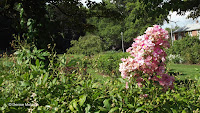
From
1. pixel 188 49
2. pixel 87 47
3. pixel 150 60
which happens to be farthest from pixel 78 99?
pixel 87 47

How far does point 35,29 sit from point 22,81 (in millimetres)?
2744

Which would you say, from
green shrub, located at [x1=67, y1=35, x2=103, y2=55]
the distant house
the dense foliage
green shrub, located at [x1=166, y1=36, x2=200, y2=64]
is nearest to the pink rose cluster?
the dense foliage

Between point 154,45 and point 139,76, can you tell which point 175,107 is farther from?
point 154,45

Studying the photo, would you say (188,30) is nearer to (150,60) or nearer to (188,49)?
(188,49)

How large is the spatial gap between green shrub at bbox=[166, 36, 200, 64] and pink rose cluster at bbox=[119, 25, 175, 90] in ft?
41.3

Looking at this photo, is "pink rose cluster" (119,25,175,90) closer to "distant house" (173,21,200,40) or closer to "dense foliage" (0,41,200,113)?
"dense foliage" (0,41,200,113)

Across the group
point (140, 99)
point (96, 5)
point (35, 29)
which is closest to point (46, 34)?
point (35, 29)

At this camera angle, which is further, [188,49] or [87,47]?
[87,47]

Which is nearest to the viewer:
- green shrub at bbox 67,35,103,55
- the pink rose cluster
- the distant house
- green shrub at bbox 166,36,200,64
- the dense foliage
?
the dense foliage

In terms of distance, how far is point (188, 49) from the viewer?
14281mm

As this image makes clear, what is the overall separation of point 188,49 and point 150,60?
13.6 meters

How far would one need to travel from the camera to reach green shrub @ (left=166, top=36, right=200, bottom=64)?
44.3 ft

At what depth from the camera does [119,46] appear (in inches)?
1738

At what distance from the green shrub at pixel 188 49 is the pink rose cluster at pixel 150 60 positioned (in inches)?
496
